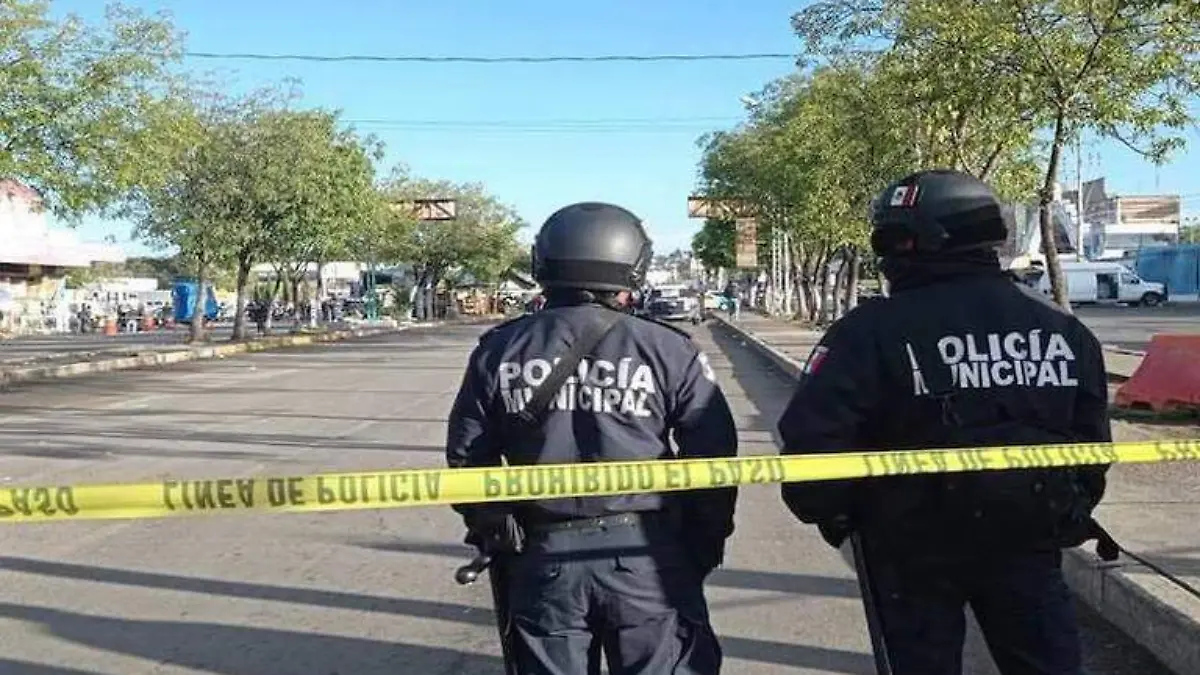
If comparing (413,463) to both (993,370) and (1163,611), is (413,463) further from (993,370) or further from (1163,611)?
(993,370)

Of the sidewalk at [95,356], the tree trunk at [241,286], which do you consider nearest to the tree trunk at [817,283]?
the sidewalk at [95,356]

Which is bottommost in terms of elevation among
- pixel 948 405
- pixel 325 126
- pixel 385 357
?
pixel 385 357

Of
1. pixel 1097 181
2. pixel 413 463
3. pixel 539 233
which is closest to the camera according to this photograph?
pixel 539 233

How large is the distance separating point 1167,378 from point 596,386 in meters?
10.6

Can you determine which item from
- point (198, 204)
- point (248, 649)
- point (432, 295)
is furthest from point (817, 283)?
point (248, 649)

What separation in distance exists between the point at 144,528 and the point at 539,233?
601cm

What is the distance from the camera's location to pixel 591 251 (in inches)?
129

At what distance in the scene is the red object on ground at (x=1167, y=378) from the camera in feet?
39.8

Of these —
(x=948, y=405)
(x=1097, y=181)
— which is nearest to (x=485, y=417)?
(x=948, y=405)

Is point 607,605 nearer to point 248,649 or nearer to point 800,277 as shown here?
point 248,649

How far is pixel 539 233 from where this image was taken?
135 inches

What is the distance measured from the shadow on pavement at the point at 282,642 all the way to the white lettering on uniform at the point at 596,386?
2.37m

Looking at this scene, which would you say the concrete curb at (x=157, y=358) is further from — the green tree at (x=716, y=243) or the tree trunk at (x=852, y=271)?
the green tree at (x=716, y=243)

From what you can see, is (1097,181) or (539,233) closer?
(539,233)
